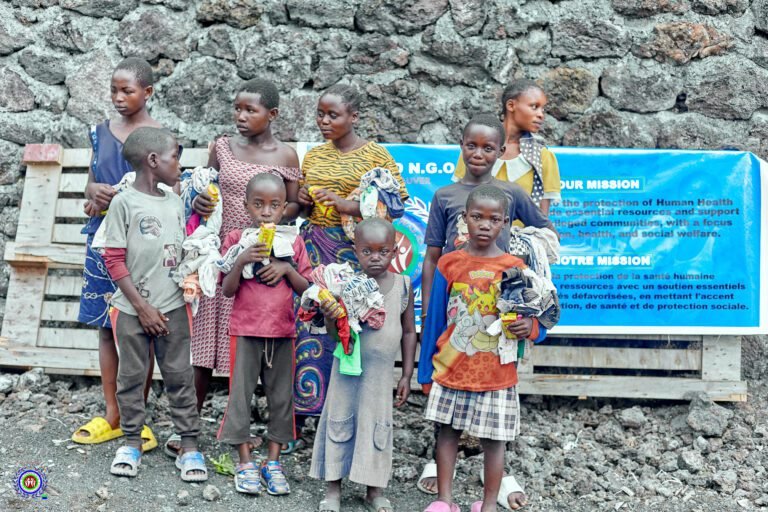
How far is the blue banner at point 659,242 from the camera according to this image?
15.9ft

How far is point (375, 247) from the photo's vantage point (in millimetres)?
3484

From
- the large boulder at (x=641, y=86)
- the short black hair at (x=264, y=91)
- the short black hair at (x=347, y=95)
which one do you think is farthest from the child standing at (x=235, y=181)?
the large boulder at (x=641, y=86)

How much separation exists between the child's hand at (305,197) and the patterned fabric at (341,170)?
1.7 inches

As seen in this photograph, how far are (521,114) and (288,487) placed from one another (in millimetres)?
2161

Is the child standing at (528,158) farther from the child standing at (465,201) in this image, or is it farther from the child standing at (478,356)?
the child standing at (478,356)

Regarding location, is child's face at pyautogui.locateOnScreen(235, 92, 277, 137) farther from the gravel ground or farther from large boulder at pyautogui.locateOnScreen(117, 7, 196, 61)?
the gravel ground

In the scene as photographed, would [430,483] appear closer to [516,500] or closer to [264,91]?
[516,500]

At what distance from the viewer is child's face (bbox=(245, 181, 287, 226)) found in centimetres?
366

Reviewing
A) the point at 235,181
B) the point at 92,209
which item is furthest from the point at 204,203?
the point at 92,209

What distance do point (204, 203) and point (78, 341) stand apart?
5.81 feet

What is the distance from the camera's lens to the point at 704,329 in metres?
4.85

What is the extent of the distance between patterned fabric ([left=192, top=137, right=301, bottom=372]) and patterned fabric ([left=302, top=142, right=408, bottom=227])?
0.49 feet

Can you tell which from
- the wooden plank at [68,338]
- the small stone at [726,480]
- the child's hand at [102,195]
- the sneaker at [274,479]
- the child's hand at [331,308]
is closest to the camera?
the child's hand at [331,308]

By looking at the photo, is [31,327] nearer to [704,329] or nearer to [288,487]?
[288,487]
